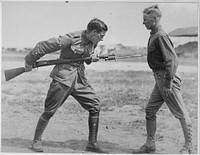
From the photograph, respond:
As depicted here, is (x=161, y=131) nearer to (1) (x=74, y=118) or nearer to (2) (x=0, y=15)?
(1) (x=74, y=118)

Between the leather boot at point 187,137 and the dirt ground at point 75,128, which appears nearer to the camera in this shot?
the leather boot at point 187,137

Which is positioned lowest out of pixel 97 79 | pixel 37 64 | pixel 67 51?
pixel 97 79

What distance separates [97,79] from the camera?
4.95 metres

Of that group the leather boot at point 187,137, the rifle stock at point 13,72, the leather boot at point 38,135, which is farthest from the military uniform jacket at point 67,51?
the leather boot at point 187,137

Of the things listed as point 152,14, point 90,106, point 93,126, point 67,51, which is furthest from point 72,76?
point 152,14

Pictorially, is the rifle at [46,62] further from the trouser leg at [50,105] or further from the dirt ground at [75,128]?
the trouser leg at [50,105]

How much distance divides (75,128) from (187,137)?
1.18m

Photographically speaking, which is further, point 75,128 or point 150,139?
point 75,128

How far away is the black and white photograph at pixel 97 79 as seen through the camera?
189 inches

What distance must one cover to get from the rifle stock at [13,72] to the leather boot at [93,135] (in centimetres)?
88

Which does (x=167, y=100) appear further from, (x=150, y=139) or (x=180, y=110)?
(x=150, y=139)

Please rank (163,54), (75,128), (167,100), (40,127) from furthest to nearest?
(75,128) < (40,127) < (167,100) < (163,54)

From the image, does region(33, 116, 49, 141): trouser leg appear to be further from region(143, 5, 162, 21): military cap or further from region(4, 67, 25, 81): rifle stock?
region(143, 5, 162, 21): military cap

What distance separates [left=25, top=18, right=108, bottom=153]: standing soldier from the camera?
15.7 ft
